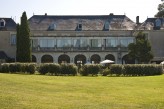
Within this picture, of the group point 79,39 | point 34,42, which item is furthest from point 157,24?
point 34,42

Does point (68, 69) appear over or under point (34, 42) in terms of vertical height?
under

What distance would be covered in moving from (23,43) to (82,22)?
17152mm

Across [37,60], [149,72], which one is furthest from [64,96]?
[37,60]

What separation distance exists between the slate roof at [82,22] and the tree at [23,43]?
39.6ft

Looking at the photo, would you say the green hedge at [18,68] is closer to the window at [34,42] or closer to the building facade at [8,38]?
the building facade at [8,38]

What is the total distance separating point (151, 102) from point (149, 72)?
28957mm

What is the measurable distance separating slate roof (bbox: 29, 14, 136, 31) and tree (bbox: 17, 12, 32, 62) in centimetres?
1206

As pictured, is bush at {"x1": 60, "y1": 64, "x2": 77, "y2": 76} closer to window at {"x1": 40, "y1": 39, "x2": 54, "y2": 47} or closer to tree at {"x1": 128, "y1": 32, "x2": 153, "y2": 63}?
tree at {"x1": 128, "y1": 32, "x2": 153, "y2": 63}

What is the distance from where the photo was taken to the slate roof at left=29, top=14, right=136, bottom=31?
8119cm

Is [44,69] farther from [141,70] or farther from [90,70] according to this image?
[141,70]

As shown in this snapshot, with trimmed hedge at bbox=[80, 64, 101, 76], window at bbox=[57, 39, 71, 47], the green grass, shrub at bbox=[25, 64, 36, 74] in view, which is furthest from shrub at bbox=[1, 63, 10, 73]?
window at bbox=[57, 39, 71, 47]

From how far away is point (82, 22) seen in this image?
82.0m

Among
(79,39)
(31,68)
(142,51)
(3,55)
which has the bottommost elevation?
(31,68)

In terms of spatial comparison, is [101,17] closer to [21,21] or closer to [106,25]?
[106,25]
